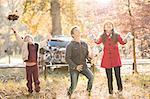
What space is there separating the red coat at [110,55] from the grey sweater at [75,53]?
0.52 metres

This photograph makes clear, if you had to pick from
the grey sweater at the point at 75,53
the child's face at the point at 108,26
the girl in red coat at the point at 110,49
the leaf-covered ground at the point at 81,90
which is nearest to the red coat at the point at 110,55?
the girl in red coat at the point at 110,49

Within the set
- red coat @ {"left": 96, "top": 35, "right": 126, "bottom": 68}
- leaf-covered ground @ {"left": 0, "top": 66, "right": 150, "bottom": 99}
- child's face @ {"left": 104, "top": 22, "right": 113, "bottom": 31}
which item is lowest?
leaf-covered ground @ {"left": 0, "top": 66, "right": 150, "bottom": 99}

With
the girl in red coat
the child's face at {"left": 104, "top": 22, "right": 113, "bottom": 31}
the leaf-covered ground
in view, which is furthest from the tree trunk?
the child's face at {"left": 104, "top": 22, "right": 113, "bottom": 31}

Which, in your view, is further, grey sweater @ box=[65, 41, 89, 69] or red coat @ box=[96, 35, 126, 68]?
red coat @ box=[96, 35, 126, 68]

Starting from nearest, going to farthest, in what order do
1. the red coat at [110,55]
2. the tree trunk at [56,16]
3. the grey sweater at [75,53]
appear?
the grey sweater at [75,53], the red coat at [110,55], the tree trunk at [56,16]

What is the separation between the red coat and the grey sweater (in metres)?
0.52

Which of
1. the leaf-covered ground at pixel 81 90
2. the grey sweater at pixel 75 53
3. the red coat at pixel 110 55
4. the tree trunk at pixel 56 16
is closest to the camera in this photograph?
the grey sweater at pixel 75 53

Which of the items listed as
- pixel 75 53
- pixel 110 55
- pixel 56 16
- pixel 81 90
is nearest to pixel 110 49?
pixel 110 55

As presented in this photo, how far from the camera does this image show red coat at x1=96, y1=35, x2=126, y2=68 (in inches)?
440

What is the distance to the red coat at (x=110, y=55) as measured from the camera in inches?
440

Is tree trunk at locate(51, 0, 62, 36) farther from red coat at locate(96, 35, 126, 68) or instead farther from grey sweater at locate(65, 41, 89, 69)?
grey sweater at locate(65, 41, 89, 69)

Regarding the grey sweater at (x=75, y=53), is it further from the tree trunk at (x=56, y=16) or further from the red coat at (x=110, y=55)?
the tree trunk at (x=56, y=16)

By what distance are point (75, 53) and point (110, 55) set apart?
0.92m

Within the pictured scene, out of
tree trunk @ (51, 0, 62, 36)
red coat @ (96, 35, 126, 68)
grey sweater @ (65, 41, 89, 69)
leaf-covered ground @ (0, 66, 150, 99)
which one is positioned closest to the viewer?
grey sweater @ (65, 41, 89, 69)
